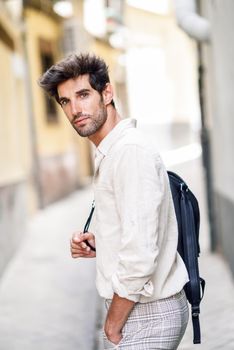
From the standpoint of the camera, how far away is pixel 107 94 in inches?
87.4

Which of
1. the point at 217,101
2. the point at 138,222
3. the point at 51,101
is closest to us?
the point at 138,222

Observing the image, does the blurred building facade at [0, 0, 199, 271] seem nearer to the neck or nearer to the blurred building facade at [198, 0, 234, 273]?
the blurred building facade at [198, 0, 234, 273]

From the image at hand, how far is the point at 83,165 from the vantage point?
19.2m

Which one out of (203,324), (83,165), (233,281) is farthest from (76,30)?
(203,324)

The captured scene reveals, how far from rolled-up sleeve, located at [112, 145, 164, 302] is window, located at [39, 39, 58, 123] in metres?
14.1

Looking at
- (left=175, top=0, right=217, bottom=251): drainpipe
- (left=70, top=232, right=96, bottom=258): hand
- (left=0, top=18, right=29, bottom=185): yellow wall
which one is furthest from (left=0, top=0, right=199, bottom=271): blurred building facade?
(left=70, top=232, right=96, bottom=258): hand

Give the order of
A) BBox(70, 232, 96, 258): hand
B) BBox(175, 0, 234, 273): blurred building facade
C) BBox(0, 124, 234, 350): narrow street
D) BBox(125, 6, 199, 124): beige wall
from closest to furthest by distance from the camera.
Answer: BBox(70, 232, 96, 258): hand, BBox(0, 124, 234, 350): narrow street, BBox(175, 0, 234, 273): blurred building facade, BBox(125, 6, 199, 124): beige wall

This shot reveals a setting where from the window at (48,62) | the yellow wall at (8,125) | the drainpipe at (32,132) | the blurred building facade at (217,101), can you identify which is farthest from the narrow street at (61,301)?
the window at (48,62)

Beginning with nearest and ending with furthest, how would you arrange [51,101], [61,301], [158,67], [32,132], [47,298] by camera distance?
[61,301] < [47,298] < [32,132] < [51,101] < [158,67]

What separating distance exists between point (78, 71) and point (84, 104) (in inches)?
3.8

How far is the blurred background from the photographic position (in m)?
6.19

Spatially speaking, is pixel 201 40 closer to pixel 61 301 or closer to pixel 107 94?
pixel 61 301

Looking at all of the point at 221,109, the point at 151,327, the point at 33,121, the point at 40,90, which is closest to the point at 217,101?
the point at 221,109

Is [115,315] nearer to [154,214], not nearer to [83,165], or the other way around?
[154,214]
